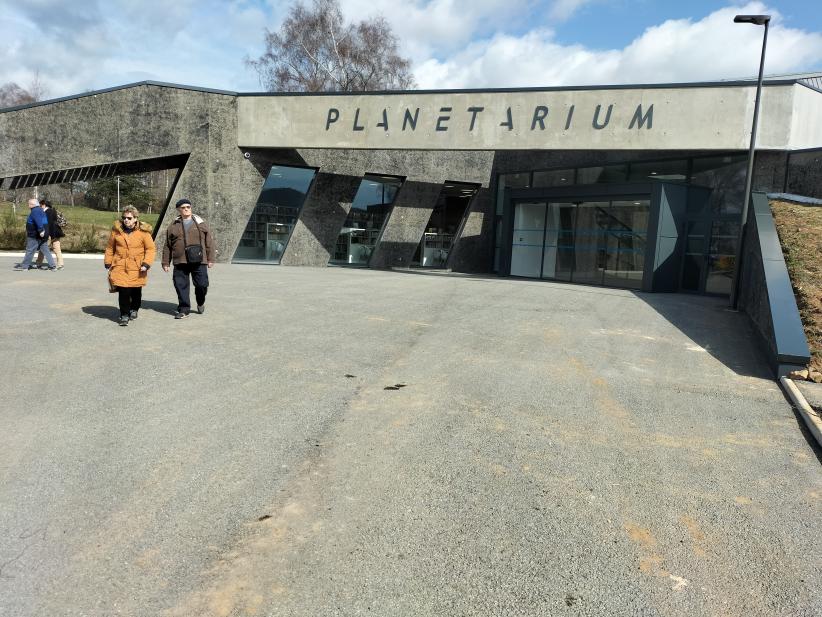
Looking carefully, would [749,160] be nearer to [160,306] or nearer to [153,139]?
[160,306]

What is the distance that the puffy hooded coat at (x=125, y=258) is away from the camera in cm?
811

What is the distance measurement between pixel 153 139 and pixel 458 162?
1213 cm

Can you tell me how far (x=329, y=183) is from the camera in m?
23.4

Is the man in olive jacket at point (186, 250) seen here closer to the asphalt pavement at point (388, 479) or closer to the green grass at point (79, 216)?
the asphalt pavement at point (388, 479)

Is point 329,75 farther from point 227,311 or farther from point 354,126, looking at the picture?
point 227,311

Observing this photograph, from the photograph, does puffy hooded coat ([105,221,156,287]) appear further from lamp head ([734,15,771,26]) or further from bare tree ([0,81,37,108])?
bare tree ([0,81,37,108])

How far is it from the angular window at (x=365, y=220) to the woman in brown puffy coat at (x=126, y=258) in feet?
52.7

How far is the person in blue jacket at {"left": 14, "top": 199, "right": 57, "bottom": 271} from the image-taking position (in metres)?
13.5

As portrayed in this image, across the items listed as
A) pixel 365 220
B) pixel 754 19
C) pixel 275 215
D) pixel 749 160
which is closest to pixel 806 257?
pixel 749 160

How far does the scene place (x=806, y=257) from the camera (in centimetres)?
1084

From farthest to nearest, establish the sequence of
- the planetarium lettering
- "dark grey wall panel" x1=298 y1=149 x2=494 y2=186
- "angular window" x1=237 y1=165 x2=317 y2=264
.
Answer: "dark grey wall panel" x1=298 y1=149 x2=494 y2=186 → "angular window" x1=237 y1=165 x2=317 y2=264 → the planetarium lettering

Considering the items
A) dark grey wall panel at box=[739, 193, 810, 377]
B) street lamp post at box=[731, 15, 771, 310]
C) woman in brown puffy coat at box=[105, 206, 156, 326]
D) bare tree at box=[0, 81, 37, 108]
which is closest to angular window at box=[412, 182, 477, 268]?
street lamp post at box=[731, 15, 771, 310]

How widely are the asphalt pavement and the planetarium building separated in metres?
11.3

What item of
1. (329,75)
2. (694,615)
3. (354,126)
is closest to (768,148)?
(354,126)
